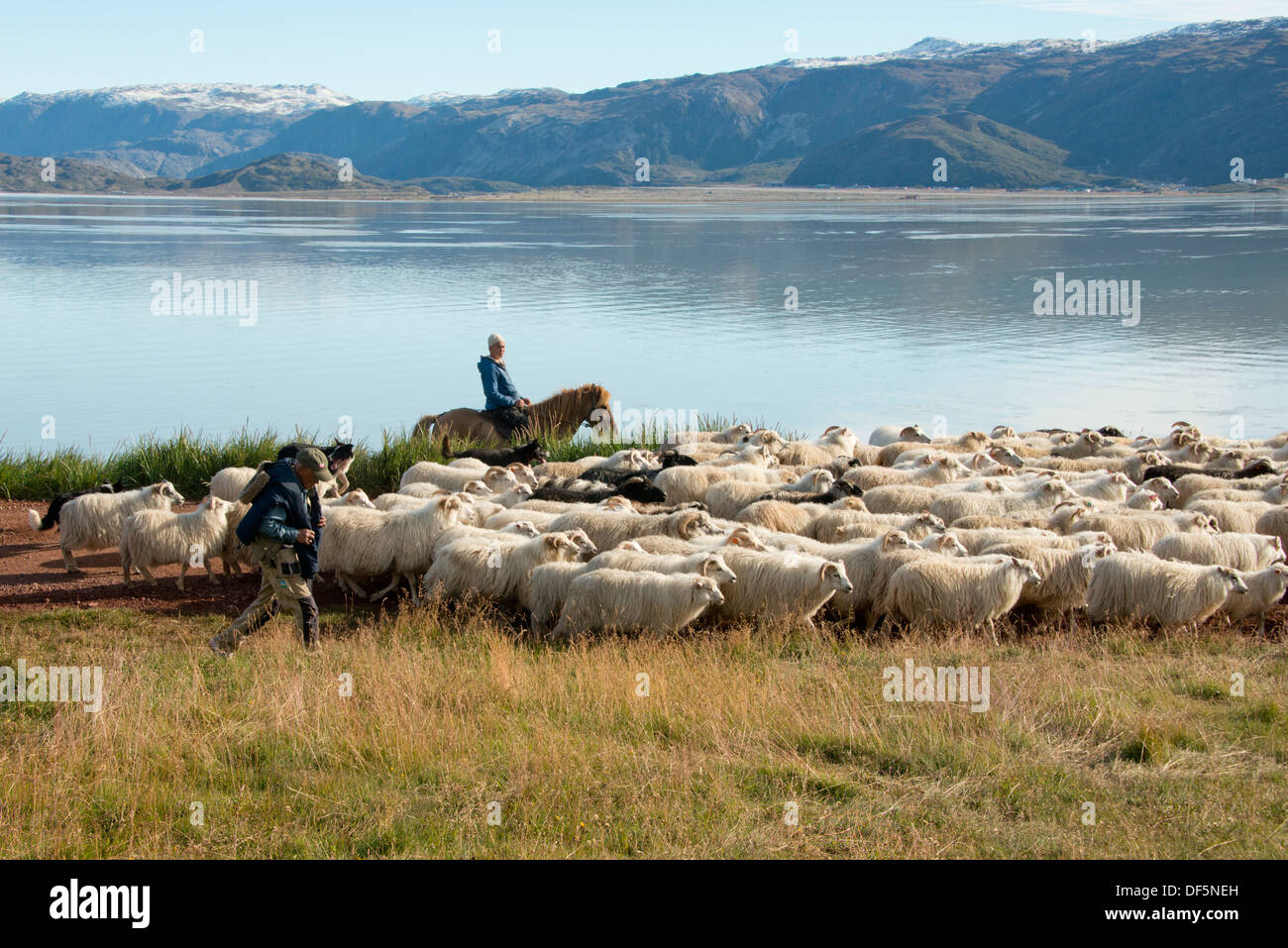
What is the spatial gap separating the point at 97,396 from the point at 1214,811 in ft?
90.0

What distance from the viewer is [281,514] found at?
27.9ft

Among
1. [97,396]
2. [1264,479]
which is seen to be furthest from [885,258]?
[1264,479]

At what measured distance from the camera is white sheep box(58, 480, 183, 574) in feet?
39.6

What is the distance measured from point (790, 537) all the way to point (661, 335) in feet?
87.6

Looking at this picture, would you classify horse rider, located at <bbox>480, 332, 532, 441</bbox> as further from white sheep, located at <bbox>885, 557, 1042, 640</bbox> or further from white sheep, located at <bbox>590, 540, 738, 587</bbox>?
white sheep, located at <bbox>885, 557, 1042, 640</bbox>

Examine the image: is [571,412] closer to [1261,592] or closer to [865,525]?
[865,525]

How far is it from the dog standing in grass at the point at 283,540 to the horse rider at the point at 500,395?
8.17m

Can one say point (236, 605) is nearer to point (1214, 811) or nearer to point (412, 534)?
point (412, 534)

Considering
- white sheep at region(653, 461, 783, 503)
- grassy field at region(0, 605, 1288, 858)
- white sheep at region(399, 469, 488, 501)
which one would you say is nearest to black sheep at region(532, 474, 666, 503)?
white sheep at region(653, 461, 783, 503)

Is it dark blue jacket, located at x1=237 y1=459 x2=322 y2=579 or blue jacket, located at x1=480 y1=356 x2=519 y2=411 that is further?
blue jacket, located at x1=480 y1=356 x2=519 y2=411

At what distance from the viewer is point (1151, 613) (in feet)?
31.4

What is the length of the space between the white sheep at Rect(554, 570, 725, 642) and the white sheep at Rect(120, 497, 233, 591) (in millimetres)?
4322

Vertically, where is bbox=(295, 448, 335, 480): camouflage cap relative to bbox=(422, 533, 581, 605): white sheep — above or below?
above

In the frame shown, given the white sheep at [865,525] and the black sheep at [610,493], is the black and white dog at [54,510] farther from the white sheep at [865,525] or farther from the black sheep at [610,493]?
the white sheep at [865,525]
